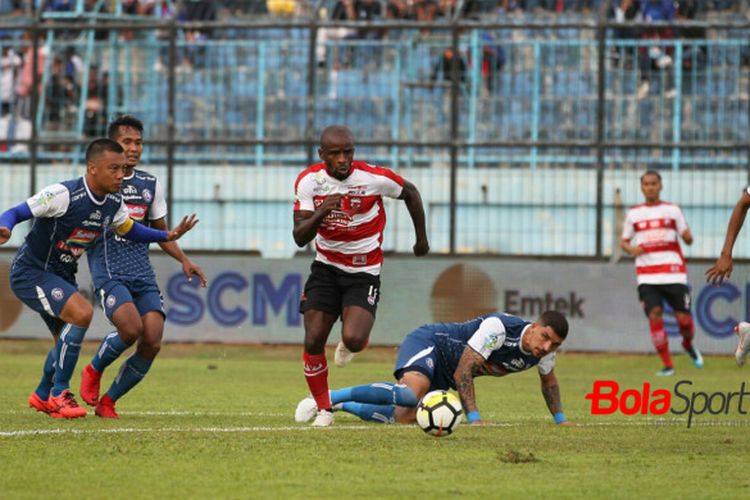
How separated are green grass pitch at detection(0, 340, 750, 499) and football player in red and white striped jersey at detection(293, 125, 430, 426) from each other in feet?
2.08

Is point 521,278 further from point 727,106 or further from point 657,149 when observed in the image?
point 727,106

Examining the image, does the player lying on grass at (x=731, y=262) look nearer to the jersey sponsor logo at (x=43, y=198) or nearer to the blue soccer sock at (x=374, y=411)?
the blue soccer sock at (x=374, y=411)

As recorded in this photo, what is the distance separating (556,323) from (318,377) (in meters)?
1.85

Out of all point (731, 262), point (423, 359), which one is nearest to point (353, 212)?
point (423, 359)

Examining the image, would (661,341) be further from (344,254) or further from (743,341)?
(344,254)

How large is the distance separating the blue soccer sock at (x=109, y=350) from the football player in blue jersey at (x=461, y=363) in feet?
5.13

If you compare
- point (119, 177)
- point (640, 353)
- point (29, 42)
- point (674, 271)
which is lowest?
point (640, 353)

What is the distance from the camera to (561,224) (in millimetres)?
22094

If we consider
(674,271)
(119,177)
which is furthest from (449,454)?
(674,271)

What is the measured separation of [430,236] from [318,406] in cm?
1092

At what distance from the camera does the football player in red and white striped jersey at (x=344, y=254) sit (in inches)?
448

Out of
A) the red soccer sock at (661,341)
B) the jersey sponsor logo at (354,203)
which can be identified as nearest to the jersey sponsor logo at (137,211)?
the jersey sponsor logo at (354,203)

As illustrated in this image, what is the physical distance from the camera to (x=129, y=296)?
12008 mm

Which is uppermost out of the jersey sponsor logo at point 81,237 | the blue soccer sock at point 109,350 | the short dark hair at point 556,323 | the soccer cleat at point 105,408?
the jersey sponsor logo at point 81,237
